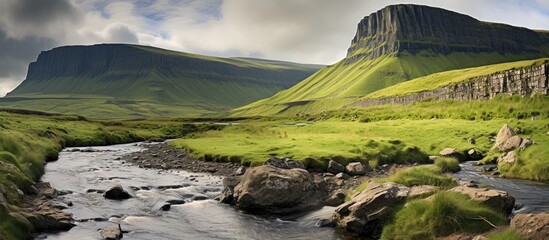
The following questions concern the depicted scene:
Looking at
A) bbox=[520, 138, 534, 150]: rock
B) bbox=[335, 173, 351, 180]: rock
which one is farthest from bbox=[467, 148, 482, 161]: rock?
bbox=[335, 173, 351, 180]: rock

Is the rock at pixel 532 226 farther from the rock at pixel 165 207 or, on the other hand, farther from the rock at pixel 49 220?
the rock at pixel 49 220

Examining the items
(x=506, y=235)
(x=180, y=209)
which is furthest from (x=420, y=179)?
(x=180, y=209)

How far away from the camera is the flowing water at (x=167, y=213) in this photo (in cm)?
2184

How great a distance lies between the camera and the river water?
22.0 meters

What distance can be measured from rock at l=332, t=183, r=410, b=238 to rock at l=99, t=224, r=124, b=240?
464 inches

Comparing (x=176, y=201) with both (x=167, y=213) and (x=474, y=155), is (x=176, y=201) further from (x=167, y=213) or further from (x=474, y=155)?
(x=474, y=155)

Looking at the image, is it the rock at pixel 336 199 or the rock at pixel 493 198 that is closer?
the rock at pixel 493 198

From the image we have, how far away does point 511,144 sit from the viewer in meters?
41.8

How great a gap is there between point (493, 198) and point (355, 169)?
15737 millimetres

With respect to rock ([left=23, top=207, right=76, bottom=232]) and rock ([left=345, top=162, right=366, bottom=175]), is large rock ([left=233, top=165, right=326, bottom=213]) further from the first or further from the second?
rock ([left=23, top=207, right=76, bottom=232])

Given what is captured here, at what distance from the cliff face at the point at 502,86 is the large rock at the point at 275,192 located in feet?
180

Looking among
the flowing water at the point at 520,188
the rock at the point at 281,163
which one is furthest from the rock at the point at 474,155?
the rock at the point at 281,163

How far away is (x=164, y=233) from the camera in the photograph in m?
22.0

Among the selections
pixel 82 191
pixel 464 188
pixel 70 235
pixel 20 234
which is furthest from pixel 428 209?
pixel 82 191
